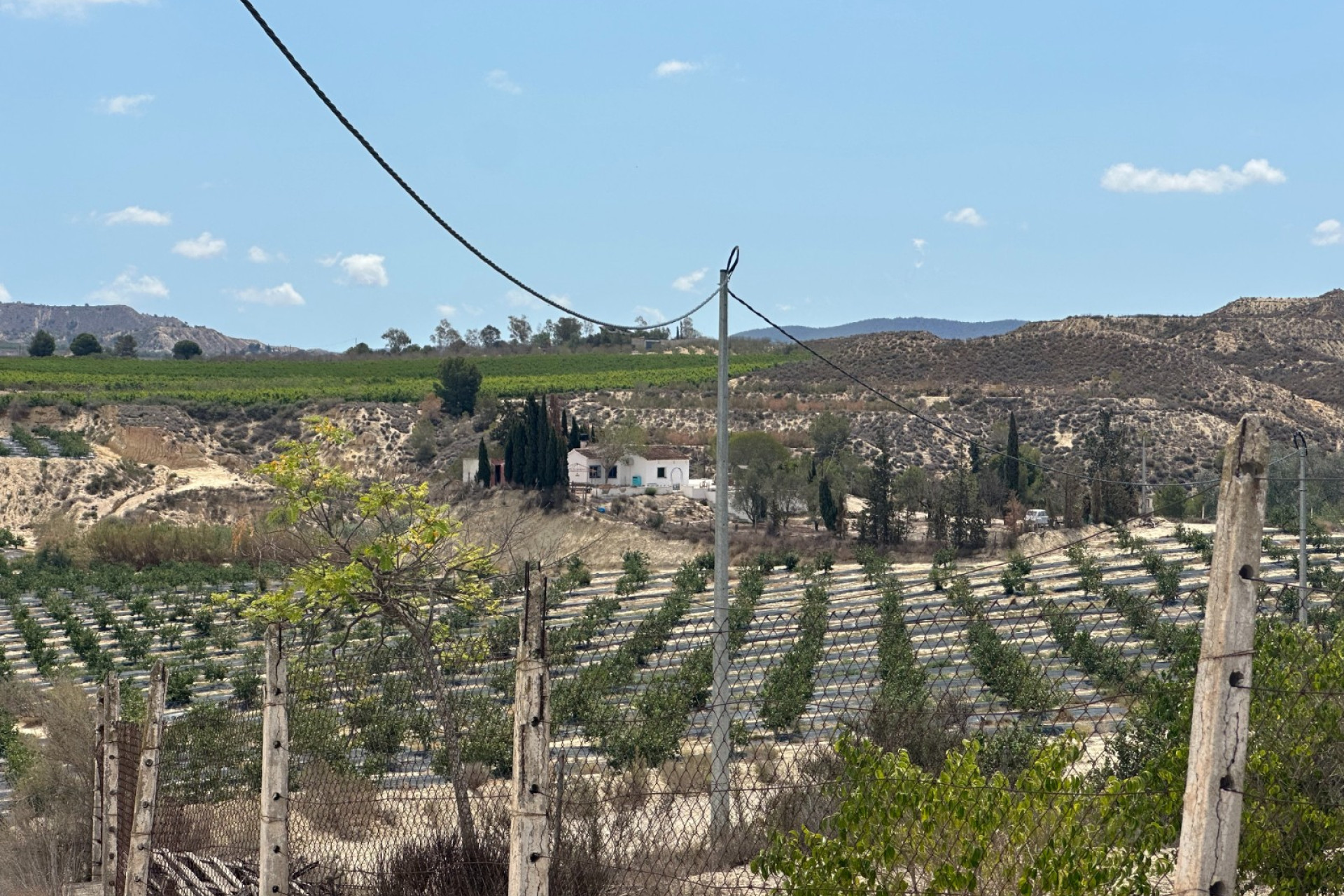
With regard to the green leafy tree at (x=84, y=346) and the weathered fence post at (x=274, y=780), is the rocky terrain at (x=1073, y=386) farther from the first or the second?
the weathered fence post at (x=274, y=780)

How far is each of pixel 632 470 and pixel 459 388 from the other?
22.6 metres

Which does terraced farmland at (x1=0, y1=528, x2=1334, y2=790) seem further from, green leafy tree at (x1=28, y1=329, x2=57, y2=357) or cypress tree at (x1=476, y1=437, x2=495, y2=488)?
green leafy tree at (x1=28, y1=329, x2=57, y2=357)

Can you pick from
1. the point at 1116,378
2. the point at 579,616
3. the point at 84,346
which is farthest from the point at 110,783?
the point at 84,346

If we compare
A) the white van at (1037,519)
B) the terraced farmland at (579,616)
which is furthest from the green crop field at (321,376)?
the terraced farmland at (579,616)

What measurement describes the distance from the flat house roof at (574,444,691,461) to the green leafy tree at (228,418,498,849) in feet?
155

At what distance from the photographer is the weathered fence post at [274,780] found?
18.1 ft

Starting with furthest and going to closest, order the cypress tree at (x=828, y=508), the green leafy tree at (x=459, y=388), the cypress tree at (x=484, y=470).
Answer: the green leafy tree at (x=459, y=388) → the cypress tree at (x=484, y=470) → the cypress tree at (x=828, y=508)

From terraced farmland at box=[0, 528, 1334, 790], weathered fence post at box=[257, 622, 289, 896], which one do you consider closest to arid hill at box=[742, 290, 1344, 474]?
terraced farmland at box=[0, 528, 1334, 790]

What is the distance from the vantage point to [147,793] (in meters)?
6.38

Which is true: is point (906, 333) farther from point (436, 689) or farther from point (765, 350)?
point (436, 689)

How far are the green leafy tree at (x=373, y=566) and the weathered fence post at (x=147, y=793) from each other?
2.11m

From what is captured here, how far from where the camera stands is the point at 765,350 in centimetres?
11394

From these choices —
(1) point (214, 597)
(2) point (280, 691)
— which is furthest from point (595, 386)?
(2) point (280, 691)

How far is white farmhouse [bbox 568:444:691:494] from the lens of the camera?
2270 inches
